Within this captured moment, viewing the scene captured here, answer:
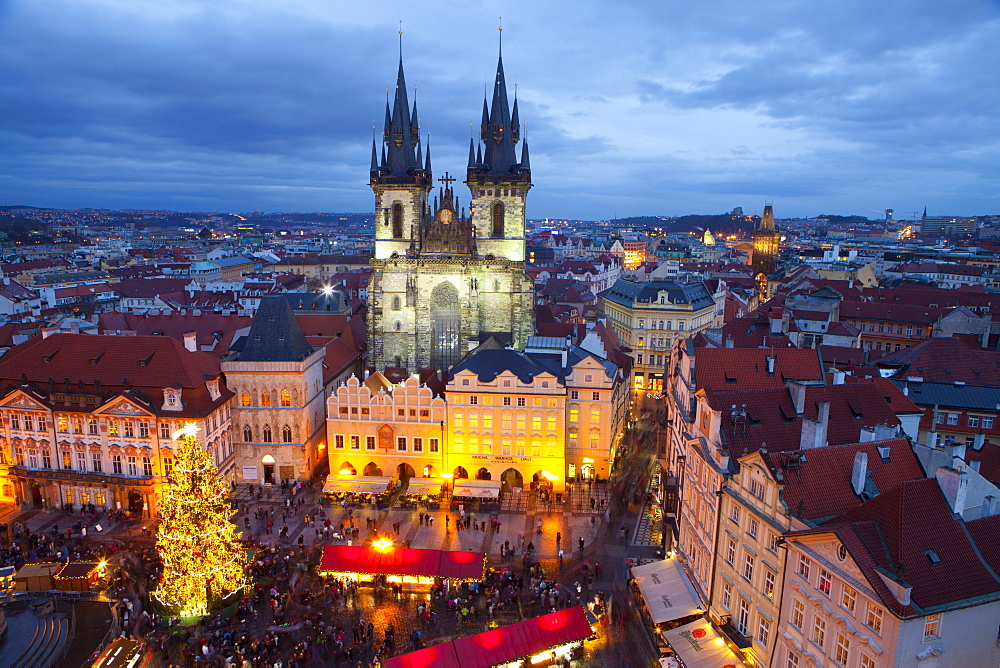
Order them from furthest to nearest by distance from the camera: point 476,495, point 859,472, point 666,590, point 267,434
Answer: point 267,434, point 476,495, point 666,590, point 859,472

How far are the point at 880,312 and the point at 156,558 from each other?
9001cm

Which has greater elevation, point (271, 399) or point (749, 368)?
point (749, 368)

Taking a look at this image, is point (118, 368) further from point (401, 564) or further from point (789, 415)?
point (789, 415)

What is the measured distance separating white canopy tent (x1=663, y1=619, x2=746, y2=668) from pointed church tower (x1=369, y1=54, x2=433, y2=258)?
189 feet

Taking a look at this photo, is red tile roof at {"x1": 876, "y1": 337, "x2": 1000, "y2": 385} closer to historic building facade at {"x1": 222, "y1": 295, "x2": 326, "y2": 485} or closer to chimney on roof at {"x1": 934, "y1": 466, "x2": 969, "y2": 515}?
chimney on roof at {"x1": 934, "y1": 466, "x2": 969, "y2": 515}

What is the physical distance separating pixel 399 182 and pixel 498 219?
1257cm

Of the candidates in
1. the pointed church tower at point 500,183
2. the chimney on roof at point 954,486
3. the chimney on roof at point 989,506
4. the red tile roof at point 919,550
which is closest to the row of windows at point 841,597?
the red tile roof at point 919,550

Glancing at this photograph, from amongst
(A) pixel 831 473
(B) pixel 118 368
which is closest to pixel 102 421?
(B) pixel 118 368

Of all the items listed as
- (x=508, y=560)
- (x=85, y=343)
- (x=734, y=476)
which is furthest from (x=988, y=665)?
(x=85, y=343)

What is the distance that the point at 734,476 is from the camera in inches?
1334

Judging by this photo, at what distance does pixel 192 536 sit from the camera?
36344 mm

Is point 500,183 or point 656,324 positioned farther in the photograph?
point 656,324

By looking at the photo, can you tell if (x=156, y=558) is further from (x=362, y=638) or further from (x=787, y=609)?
(x=787, y=609)

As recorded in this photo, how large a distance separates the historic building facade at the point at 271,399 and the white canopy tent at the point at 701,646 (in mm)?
34684
